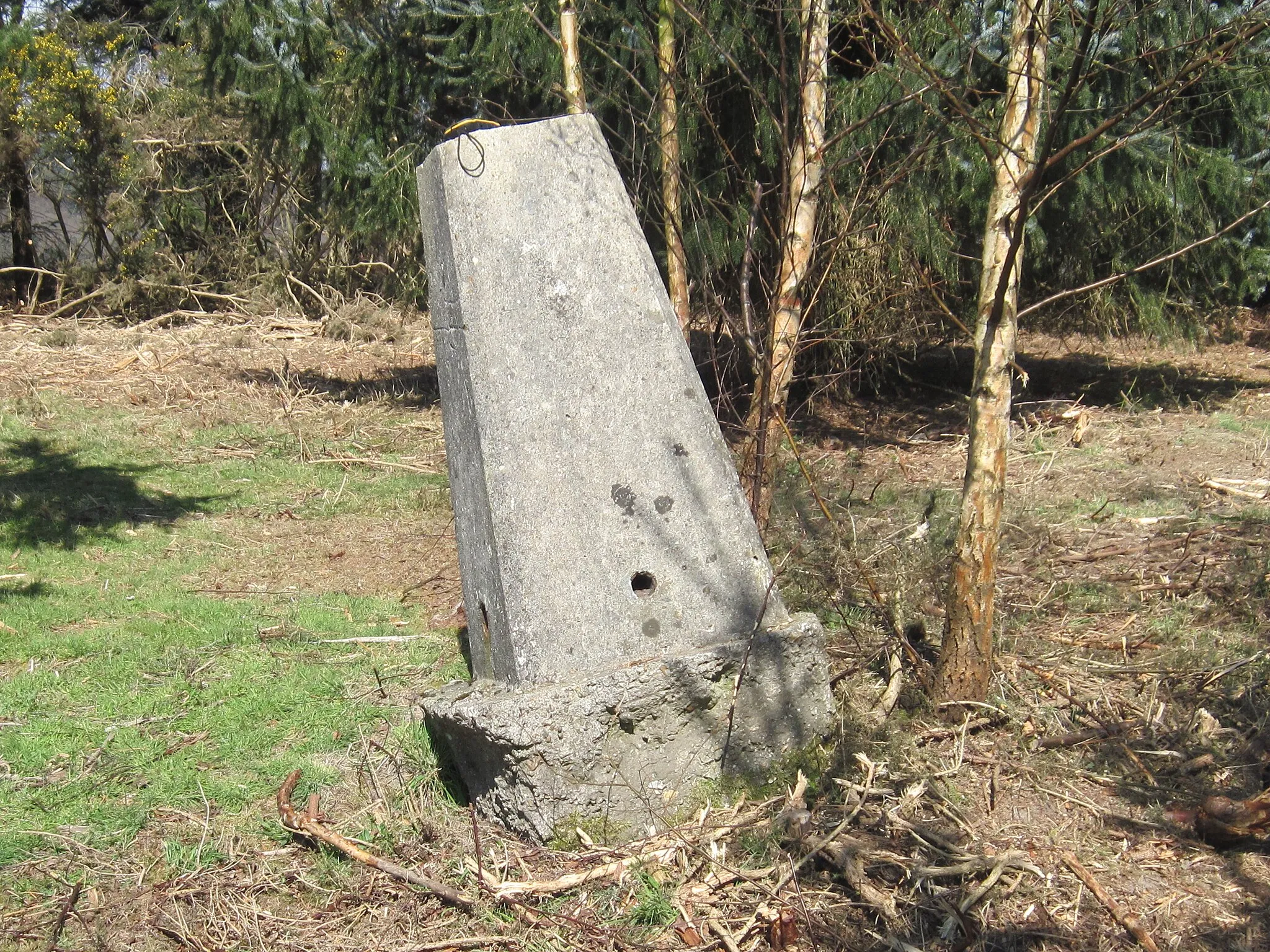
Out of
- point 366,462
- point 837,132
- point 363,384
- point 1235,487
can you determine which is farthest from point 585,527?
point 363,384

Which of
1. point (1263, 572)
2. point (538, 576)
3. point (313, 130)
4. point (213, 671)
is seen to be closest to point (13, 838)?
point (213, 671)

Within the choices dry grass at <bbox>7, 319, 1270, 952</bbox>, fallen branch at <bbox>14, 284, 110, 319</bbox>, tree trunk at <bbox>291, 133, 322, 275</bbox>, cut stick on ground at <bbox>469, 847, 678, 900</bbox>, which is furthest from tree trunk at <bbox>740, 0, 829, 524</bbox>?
fallen branch at <bbox>14, 284, 110, 319</bbox>

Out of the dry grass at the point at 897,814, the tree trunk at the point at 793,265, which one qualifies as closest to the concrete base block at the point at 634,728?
the dry grass at the point at 897,814

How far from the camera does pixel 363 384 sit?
11.9 metres

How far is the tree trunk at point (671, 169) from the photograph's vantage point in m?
6.30

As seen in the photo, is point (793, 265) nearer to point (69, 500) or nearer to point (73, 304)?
point (69, 500)

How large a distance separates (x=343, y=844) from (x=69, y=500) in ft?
16.1

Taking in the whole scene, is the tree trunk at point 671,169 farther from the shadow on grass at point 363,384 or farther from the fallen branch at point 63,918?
the shadow on grass at point 363,384

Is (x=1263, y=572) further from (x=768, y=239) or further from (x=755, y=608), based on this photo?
(x=768, y=239)

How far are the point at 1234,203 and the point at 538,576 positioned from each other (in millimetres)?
7047

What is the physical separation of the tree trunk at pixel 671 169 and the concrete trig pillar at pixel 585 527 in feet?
6.68

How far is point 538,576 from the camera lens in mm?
3674

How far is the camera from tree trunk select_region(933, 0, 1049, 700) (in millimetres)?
4012

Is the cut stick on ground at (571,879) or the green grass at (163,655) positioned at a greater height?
the green grass at (163,655)
